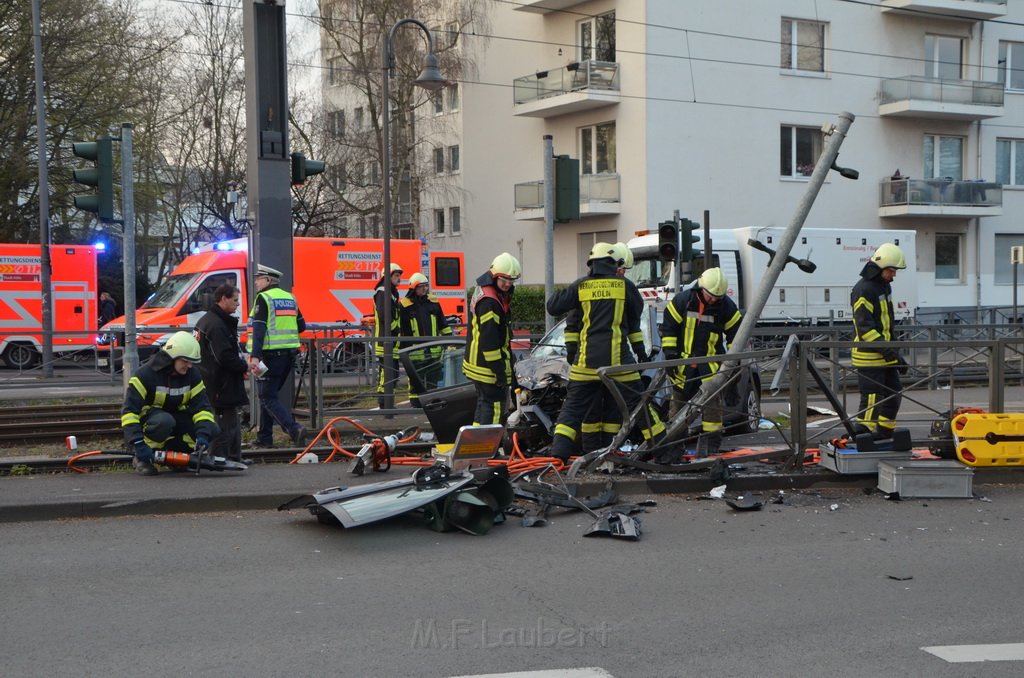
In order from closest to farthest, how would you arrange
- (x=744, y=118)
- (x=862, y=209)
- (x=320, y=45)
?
(x=744, y=118), (x=862, y=209), (x=320, y=45)

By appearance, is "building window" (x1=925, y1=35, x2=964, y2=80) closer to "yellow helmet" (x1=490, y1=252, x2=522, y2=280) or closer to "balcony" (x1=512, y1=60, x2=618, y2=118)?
"balcony" (x1=512, y1=60, x2=618, y2=118)

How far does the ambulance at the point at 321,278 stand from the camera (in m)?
19.6

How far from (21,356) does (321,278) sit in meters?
5.95

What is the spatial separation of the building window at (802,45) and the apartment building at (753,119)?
0.05 meters

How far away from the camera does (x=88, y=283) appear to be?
76.9 feet

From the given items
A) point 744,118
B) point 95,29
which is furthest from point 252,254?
point 744,118

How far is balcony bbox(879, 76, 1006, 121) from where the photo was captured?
32.5 m

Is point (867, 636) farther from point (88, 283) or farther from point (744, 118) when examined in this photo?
point (744, 118)

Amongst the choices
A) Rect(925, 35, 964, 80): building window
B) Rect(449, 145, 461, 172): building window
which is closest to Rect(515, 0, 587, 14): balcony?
Rect(449, 145, 461, 172): building window

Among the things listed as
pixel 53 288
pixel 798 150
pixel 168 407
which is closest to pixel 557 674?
pixel 168 407

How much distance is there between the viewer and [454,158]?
1535 inches

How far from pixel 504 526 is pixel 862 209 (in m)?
28.5

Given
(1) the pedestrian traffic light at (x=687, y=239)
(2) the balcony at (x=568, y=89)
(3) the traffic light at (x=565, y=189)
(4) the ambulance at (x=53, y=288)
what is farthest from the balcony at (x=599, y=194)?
(3) the traffic light at (x=565, y=189)

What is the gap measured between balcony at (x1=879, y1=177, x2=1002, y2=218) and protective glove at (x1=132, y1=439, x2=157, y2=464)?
2856cm
